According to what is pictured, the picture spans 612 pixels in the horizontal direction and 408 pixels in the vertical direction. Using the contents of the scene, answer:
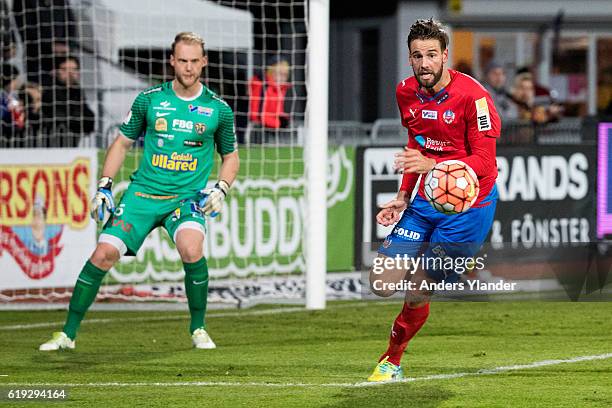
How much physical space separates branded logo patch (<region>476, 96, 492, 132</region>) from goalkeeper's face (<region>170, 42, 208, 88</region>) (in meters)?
2.63

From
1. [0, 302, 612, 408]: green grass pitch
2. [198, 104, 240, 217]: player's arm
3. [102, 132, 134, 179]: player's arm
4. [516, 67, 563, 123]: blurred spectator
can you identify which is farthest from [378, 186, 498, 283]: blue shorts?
[516, 67, 563, 123]: blurred spectator

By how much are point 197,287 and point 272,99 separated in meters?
4.74

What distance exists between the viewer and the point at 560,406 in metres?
7.30

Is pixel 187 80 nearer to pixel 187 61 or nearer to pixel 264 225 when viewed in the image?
pixel 187 61

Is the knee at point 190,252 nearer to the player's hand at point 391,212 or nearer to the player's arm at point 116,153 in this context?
the player's arm at point 116,153

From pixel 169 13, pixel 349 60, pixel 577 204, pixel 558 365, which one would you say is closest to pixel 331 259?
pixel 577 204

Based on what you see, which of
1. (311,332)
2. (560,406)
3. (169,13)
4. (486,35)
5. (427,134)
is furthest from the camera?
(486,35)

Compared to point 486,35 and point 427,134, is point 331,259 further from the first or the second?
point 486,35

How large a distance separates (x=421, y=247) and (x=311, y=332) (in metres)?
3.08

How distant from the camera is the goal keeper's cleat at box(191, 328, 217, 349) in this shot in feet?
32.5

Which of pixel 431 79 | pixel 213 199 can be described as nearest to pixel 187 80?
pixel 213 199

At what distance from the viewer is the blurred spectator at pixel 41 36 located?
47.9 feet

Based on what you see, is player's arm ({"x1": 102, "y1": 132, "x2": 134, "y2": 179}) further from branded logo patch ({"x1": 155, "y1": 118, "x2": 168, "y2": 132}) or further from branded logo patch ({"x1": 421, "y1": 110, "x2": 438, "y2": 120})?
branded logo patch ({"x1": 421, "y1": 110, "x2": 438, "y2": 120})

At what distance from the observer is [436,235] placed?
795 cm
